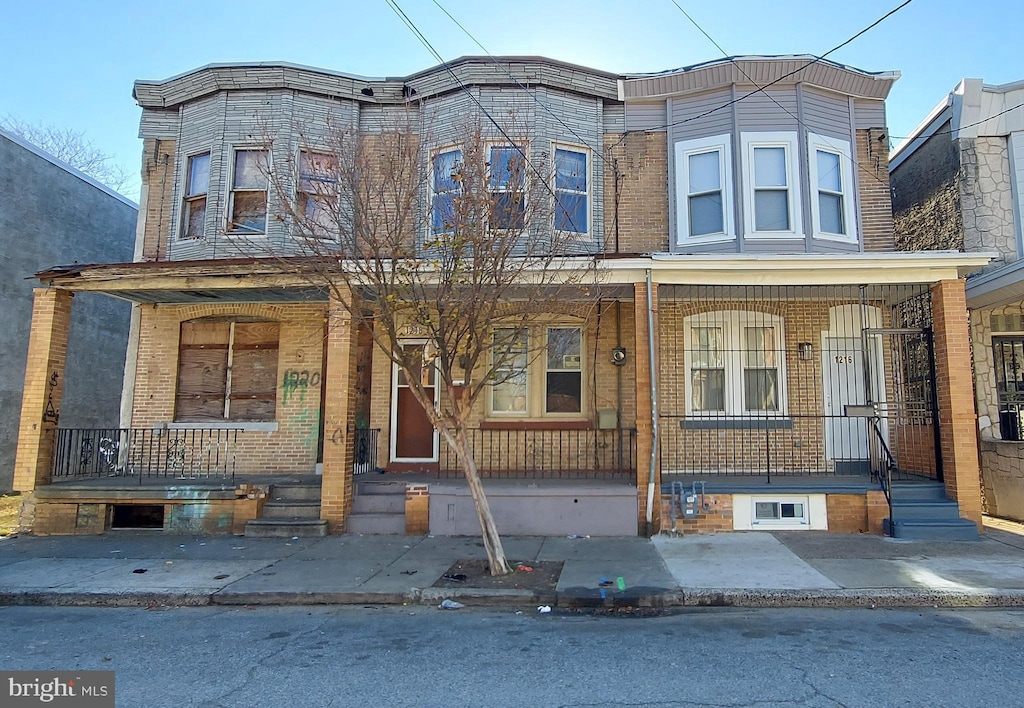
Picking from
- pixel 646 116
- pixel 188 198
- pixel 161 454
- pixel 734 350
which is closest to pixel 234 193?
pixel 188 198

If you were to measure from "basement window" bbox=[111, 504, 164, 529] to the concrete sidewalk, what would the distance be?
75 cm

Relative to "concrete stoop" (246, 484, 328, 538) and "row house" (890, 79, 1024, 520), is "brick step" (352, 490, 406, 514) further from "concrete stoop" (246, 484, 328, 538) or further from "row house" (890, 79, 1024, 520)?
"row house" (890, 79, 1024, 520)

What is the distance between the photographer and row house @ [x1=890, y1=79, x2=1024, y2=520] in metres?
9.77

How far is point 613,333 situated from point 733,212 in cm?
282

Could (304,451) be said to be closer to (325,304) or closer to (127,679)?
(325,304)

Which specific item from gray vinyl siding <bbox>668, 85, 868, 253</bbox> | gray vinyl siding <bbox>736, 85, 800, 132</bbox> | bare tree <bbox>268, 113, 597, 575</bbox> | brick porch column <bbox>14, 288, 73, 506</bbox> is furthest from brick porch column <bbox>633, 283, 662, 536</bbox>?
brick porch column <bbox>14, 288, 73, 506</bbox>

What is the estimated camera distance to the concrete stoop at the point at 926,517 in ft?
26.5

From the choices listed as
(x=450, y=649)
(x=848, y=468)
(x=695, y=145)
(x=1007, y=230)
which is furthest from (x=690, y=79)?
(x=450, y=649)

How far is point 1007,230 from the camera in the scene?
10203mm

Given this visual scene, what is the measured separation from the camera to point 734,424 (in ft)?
32.8

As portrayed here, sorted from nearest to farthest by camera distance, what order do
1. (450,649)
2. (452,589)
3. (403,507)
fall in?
(450,649) < (452,589) < (403,507)

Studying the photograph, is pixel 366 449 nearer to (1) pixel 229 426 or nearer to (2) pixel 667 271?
(1) pixel 229 426

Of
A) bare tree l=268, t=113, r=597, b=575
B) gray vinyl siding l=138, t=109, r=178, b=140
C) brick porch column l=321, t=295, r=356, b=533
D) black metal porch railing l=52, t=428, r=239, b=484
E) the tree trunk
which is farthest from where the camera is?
gray vinyl siding l=138, t=109, r=178, b=140

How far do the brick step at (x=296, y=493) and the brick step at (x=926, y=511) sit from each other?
27.3ft
